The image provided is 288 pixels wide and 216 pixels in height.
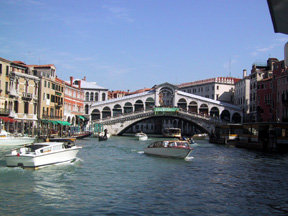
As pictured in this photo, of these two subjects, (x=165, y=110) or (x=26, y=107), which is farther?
(x=165, y=110)

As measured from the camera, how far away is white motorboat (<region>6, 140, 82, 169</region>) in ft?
60.6

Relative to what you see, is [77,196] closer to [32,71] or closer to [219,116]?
[32,71]

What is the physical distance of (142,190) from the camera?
48.0 feet

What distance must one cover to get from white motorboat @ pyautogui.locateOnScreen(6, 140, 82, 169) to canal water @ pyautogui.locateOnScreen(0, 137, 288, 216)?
1.53 feet

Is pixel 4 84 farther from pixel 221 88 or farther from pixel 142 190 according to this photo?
pixel 221 88

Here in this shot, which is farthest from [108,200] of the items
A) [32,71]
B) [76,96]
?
[76,96]

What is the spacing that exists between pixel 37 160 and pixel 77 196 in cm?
615

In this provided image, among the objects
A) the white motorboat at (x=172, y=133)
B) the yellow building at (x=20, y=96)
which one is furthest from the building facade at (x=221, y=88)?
the yellow building at (x=20, y=96)

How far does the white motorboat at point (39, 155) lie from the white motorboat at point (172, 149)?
23.8 feet

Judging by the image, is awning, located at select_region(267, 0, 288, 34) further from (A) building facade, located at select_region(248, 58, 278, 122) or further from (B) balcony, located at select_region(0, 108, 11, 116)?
(A) building facade, located at select_region(248, 58, 278, 122)

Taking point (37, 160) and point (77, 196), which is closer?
point (77, 196)

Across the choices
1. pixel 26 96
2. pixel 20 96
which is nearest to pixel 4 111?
pixel 20 96

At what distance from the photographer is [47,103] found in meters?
47.9

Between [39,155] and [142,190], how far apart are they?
6882 mm
